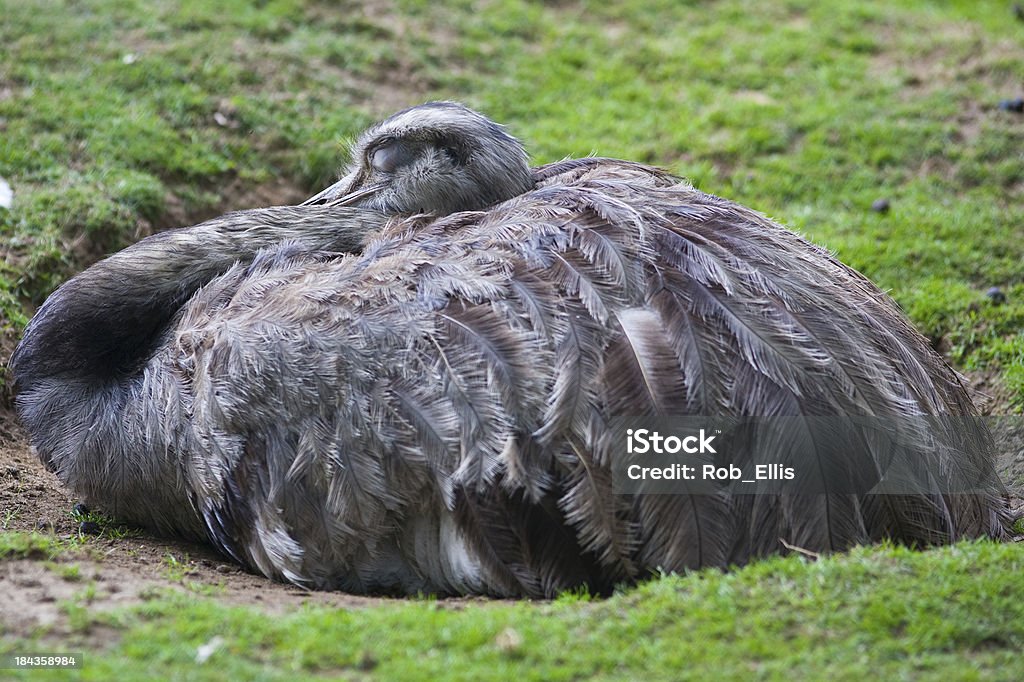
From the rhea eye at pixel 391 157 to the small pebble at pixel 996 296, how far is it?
3871mm

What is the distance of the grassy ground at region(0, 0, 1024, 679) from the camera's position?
4.12m

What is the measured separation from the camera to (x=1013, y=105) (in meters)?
9.79

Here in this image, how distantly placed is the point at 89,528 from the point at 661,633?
2997 millimetres

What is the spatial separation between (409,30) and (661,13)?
2550 millimetres

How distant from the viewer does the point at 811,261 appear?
5.48 meters

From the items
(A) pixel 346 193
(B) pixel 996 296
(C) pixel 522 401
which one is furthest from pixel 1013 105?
(C) pixel 522 401

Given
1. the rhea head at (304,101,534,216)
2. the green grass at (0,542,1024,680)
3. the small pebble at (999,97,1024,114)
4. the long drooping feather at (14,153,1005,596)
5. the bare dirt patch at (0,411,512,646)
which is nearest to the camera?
the green grass at (0,542,1024,680)

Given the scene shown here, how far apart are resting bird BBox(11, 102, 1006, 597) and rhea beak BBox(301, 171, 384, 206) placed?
1.78ft

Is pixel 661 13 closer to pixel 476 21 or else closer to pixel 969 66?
pixel 476 21

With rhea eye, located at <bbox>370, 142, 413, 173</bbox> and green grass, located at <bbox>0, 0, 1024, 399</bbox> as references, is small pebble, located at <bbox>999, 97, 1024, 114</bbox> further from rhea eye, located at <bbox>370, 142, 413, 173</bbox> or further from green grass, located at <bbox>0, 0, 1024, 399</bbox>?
rhea eye, located at <bbox>370, 142, 413, 173</bbox>

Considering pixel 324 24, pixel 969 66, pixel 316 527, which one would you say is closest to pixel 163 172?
pixel 324 24

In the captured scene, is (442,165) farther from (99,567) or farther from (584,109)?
(584,109)

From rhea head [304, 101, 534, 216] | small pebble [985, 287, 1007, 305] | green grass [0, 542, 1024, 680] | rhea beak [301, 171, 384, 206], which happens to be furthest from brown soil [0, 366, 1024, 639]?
rhea head [304, 101, 534, 216]

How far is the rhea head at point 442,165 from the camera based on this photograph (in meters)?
6.24
